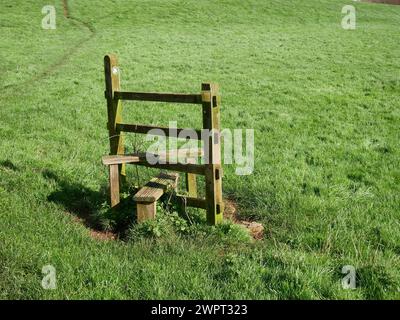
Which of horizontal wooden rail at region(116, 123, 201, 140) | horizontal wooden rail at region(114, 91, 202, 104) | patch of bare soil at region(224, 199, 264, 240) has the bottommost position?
patch of bare soil at region(224, 199, 264, 240)

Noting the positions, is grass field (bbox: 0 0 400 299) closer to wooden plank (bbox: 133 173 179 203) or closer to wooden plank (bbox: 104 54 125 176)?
wooden plank (bbox: 133 173 179 203)

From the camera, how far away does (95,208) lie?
7.34m

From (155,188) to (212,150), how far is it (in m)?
1.16

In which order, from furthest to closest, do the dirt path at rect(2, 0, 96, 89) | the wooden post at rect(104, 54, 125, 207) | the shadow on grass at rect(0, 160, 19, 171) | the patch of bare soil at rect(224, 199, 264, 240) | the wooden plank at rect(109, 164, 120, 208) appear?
1. the dirt path at rect(2, 0, 96, 89)
2. the shadow on grass at rect(0, 160, 19, 171)
3. the wooden post at rect(104, 54, 125, 207)
4. the wooden plank at rect(109, 164, 120, 208)
5. the patch of bare soil at rect(224, 199, 264, 240)

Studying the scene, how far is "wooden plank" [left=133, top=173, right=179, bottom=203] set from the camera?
642cm

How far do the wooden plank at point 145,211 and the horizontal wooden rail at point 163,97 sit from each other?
5.31 ft

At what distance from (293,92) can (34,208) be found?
12.6 m

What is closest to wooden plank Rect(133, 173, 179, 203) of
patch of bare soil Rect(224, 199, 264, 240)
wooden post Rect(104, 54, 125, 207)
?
Result: wooden post Rect(104, 54, 125, 207)

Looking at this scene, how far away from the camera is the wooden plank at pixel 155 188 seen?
6422 mm

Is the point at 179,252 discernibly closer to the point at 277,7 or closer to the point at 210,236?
the point at 210,236

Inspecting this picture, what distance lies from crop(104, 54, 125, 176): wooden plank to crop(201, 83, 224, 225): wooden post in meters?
1.83

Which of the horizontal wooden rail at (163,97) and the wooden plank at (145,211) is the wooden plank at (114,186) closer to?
the wooden plank at (145,211)

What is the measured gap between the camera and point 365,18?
45844 mm
